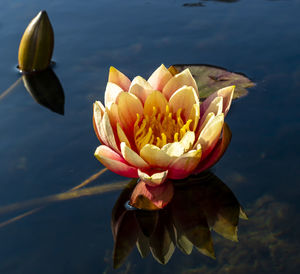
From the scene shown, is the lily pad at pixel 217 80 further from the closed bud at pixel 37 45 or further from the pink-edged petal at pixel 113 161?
the closed bud at pixel 37 45

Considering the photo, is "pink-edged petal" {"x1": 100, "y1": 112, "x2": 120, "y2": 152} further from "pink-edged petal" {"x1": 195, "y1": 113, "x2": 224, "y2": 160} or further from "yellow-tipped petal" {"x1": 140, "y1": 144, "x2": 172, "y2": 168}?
"pink-edged petal" {"x1": 195, "y1": 113, "x2": 224, "y2": 160}

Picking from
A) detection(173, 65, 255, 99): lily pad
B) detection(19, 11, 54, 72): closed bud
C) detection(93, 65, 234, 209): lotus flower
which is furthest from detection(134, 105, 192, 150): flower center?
detection(19, 11, 54, 72): closed bud

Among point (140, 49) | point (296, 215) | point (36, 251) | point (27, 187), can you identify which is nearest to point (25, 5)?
point (140, 49)

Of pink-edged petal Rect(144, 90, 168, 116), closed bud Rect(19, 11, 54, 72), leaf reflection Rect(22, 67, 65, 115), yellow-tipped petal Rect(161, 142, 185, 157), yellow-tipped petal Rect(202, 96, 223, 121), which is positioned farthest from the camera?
closed bud Rect(19, 11, 54, 72)

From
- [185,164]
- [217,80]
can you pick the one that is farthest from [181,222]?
[217,80]

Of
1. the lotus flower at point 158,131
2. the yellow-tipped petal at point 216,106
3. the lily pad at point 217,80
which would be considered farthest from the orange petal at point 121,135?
the lily pad at point 217,80

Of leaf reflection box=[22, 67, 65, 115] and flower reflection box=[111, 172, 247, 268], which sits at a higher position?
leaf reflection box=[22, 67, 65, 115]

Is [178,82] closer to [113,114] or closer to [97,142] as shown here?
[113,114]
